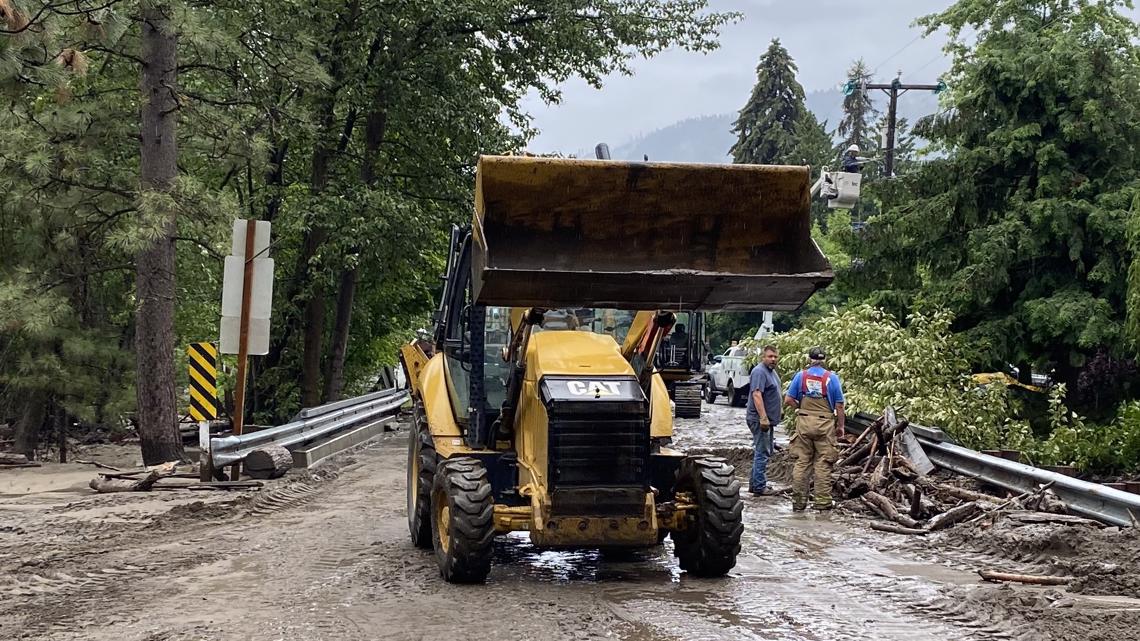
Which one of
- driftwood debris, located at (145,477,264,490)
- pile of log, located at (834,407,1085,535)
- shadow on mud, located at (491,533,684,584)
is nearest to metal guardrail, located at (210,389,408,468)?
driftwood debris, located at (145,477,264,490)

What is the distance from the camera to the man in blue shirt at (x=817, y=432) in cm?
1380

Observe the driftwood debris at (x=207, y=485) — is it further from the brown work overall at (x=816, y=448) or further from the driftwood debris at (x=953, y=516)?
the driftwood debris at (x=953, y=516)

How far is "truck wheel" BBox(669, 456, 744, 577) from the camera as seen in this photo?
9.24 meters

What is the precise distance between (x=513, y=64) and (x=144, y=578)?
18745 millimetres

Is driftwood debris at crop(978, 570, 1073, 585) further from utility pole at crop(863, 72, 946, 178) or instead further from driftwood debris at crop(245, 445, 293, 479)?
utility pole at crop(863, 72, 946, 178)

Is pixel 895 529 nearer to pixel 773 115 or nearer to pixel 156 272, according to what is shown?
pixel 156 272

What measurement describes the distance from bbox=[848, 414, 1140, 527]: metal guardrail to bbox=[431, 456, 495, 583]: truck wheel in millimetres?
5498

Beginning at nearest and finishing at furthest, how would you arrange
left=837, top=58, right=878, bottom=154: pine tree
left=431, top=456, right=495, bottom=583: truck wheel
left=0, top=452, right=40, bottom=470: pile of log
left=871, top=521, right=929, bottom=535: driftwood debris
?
left=431, top=456, right=495, bottom=583: truck wheel, left=871, top=521, right=929, bottom=535: driftwood debris, left=0, top=452, right=40, bottom=470: pile of log, left=837, top=58, right=878, bottom=154: pine tree

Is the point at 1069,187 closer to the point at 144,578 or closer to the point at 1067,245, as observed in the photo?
the point at 1067,245

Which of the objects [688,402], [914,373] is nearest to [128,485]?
[914,373]

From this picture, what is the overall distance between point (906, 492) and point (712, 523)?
504cm

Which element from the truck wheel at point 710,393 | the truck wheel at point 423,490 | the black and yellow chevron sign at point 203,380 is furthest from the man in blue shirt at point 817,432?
the truck wheel at point 710,393

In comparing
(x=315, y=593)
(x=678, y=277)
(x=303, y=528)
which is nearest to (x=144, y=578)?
(x=315, y=593)

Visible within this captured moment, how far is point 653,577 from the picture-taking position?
9500 mm
